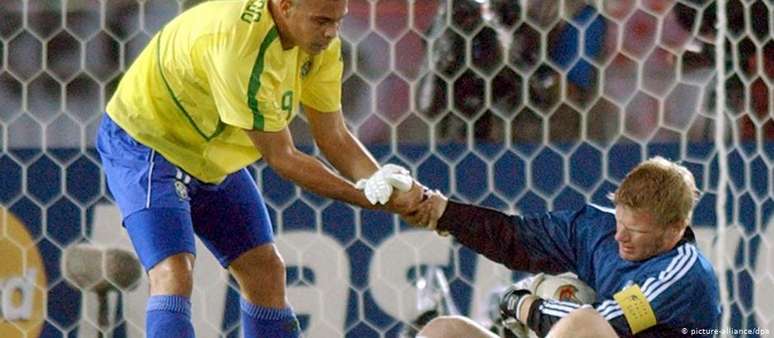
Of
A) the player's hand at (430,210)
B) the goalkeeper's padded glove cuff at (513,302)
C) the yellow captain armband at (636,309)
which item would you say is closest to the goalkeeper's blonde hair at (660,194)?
the yellow captain armband at (636,309)

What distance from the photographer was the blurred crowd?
4.11 m

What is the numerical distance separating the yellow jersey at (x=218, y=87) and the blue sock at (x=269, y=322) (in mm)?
266

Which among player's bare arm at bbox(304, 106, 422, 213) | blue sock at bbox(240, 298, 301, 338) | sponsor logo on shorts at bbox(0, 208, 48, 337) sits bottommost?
sponsor logo on shorts at bbox(0, 208, 48, 337)

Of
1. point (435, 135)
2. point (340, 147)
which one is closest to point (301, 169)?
point (340, 147)

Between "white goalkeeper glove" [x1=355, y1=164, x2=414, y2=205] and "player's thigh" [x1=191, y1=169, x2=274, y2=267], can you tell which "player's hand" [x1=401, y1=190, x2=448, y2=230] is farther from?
"player's thigh" [x1=191, y1=169, x2=274, y2=267]

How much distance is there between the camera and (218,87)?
3146 mm

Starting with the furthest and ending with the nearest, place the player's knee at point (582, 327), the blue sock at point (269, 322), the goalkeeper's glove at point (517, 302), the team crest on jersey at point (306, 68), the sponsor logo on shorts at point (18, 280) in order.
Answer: the sponsor logo on shorts at point (18, 280), the blue sock at point (269, 322), the team crest on jersey at point (306, 68), the goalkeeper's glove at point (517, 302), the player's knee at point (582, 327)

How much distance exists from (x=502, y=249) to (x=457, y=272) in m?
0.96

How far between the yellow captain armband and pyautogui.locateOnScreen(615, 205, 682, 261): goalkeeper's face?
0.26 feet

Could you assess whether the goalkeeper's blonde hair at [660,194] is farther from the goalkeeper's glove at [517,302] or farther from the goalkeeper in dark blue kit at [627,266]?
the goalkeeper's glove at [517,302]

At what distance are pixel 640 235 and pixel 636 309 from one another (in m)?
0.12

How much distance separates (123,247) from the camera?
4.11 m

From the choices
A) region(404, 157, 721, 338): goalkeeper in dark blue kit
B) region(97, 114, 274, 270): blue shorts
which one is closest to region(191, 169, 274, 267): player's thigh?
region(97, 114, 274, 270): blue shorts

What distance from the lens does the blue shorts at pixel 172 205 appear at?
3186 millimetres
